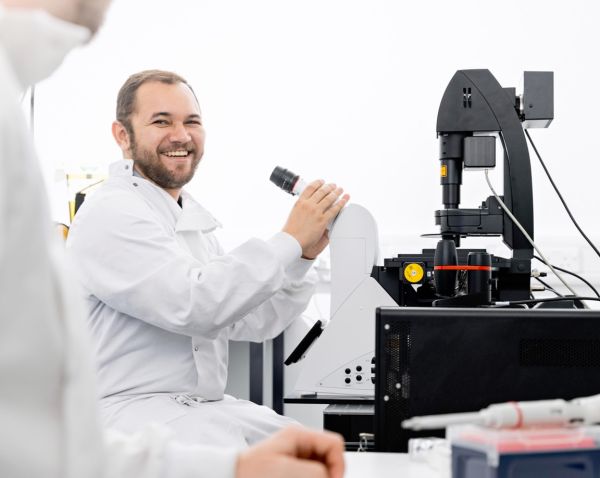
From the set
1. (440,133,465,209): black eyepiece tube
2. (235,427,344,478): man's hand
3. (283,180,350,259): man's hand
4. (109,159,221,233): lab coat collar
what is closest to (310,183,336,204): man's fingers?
(283,180,350,259): man's hand

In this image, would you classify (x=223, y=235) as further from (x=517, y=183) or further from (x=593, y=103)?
(x=517, y=183)

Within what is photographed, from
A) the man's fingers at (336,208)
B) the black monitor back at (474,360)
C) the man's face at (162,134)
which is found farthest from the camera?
the man's face at (162,134)

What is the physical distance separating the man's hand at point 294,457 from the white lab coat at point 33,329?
15 cm

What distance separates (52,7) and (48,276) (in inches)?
8.0

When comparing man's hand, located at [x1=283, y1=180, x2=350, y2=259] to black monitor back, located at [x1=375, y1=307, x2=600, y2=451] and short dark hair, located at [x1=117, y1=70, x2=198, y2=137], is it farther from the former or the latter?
short dark hair, located at [x1=117, y1=70, x2=198, y2=137]

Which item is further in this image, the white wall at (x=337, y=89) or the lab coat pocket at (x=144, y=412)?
the white wall at (x=337, y=89)

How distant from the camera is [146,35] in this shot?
10.6ft

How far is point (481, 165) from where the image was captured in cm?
145

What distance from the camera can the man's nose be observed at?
201 cm

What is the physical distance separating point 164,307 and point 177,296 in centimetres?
4

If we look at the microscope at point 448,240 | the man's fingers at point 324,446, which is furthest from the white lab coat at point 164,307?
the man's fingers at point 324,446

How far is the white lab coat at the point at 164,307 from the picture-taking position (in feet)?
5.14

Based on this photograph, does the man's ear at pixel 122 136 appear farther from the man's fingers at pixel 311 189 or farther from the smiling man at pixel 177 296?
the man's fingers at pixel 311 189

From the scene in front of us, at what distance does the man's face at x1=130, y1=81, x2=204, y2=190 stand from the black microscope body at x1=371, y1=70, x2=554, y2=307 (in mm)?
795
